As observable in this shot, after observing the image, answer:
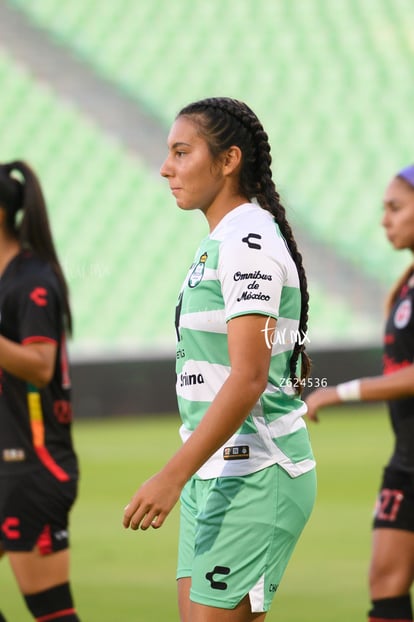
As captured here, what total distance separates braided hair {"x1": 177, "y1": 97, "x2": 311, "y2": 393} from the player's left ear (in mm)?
14

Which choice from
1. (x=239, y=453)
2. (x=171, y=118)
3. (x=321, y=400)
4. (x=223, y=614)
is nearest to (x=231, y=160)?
(x=239, y=453)

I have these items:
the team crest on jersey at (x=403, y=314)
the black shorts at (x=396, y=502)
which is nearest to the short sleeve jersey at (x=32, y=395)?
the black shorts at (x=396, y=502)

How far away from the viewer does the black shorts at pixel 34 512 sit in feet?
12.7

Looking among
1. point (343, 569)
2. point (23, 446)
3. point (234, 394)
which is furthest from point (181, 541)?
point (343, 569)

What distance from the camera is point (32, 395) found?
3.96 meters

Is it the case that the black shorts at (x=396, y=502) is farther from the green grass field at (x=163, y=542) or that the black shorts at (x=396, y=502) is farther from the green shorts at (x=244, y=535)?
the green shorts at (x=244, y=535)

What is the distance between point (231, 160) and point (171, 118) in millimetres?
13587

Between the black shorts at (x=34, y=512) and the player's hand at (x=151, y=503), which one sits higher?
the player's hand at (x=151, y=503)

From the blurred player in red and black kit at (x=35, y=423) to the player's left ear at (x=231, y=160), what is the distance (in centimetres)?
117

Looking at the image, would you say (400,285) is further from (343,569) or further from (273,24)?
(273,24)

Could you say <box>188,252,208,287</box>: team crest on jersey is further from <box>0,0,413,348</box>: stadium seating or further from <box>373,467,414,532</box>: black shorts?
<box>0,0,413,348</box>: stadium seating

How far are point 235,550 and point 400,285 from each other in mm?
2036

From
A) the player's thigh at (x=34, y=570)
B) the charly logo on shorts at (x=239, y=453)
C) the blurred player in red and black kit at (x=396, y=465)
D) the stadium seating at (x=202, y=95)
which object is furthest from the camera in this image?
the stadium seating at (x=202, y=95)

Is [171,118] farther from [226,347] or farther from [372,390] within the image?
[226,347]
